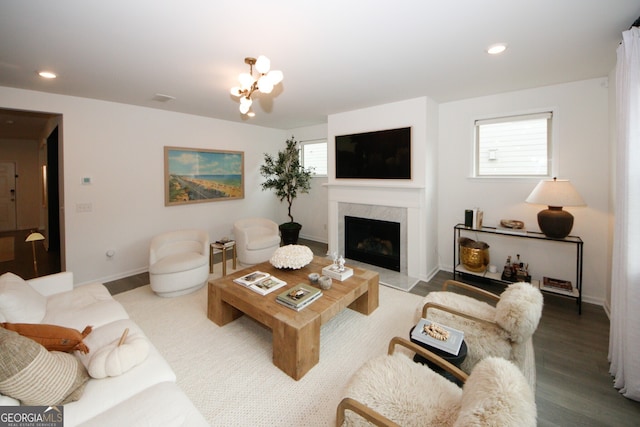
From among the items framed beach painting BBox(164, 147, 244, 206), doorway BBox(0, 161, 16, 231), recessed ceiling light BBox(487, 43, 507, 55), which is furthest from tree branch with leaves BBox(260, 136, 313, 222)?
doorway BBox(0, 161, 16, 231)

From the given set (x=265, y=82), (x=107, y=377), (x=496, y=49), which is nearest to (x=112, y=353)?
(x=107, y=377)

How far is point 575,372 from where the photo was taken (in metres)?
2.17

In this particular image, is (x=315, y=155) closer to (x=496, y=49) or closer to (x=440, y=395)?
(x=496, y=49)

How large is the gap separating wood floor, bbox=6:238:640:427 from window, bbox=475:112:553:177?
1741 millimetres

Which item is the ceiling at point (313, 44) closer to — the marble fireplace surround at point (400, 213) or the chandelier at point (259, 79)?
the chandelier at point (259, 79)

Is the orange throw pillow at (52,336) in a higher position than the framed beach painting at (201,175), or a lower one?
lower

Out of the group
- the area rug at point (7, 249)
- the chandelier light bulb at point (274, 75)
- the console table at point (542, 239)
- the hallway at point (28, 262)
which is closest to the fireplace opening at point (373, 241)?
the console table at point (542, 239)

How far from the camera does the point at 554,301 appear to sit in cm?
334

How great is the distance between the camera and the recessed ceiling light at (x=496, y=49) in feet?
7.83

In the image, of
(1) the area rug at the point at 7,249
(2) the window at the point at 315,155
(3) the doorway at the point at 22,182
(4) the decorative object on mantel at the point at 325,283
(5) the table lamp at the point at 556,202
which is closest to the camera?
(4) the decorative object on mantel at the point at 325,283

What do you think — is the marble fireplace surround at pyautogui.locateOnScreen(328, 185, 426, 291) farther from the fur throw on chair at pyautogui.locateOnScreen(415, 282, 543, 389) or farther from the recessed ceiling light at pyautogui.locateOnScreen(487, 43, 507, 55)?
the recessed ceiling light at pyautogui.locateOnScreen(487, 43, 507, 55)

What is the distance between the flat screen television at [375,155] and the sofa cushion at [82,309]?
368cm

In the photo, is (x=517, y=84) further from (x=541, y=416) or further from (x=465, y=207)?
(x=541, y=416)

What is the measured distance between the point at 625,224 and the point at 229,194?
553 cm
